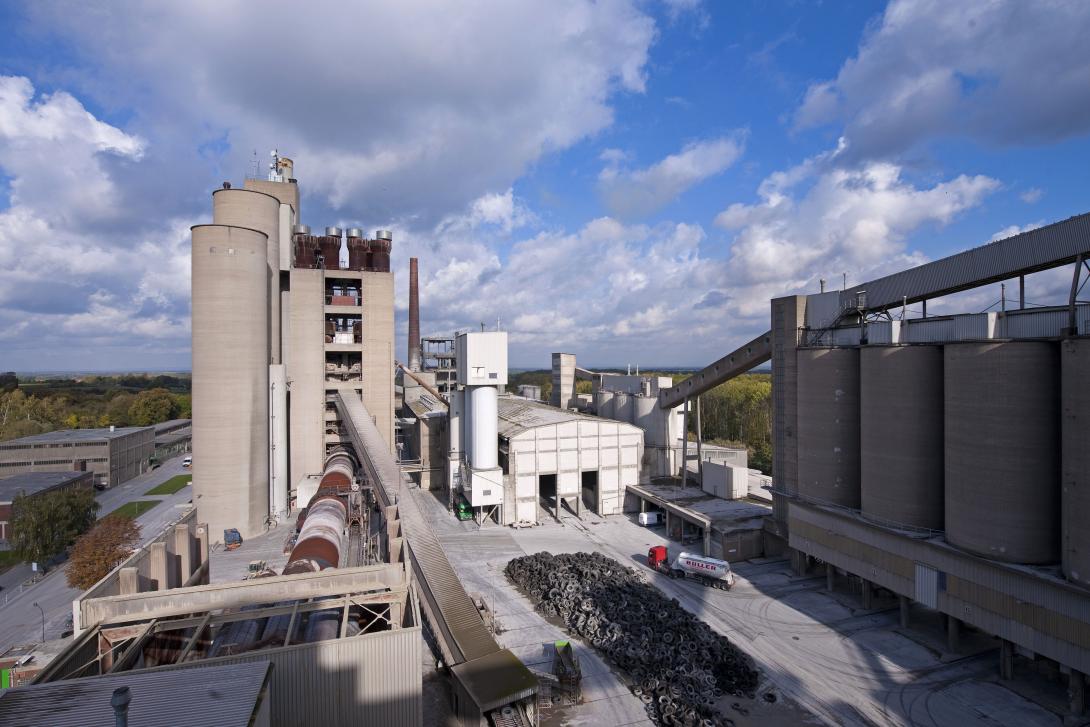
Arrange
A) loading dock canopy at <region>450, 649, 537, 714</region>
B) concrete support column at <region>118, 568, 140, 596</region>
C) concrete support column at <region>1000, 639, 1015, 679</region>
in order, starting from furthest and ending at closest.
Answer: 1. concrete support column at <region>1000, 639, 1015, 679</region>
2. loading dock canopy at <region>450, 649, 537, 714</region>
3. concrete support column at <region>118, 568, 140, 596</region>

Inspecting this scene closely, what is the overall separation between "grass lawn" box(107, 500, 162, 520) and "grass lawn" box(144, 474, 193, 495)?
338cm

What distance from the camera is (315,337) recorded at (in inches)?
1592

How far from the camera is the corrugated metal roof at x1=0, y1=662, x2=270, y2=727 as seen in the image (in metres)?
8.12

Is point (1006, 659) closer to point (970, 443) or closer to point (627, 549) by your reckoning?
point (970, 443)

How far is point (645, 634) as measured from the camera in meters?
21.2

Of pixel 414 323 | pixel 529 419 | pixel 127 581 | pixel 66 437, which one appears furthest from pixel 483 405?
pixel 66 437

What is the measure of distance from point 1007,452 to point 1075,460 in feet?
6.68

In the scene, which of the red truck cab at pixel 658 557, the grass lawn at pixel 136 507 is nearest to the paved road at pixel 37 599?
the grass lawn at pixel 136 507

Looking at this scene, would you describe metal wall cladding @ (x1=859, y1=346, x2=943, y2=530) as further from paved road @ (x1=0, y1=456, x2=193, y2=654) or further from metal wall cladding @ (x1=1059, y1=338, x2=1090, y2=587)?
paved road @ (x1=0, y1=456, x2=193, y2=654)

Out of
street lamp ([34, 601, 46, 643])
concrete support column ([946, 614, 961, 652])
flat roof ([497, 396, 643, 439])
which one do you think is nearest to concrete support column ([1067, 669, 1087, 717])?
concrete support column ([946, 614, 961, 652])

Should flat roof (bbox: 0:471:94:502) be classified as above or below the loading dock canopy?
above

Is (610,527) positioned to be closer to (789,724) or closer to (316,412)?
(789,724)

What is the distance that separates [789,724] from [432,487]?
35.7 metres

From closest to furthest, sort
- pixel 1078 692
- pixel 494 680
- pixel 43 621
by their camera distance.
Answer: pixel 494 680
pixel 1078 692
pixel 43 621
